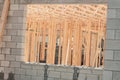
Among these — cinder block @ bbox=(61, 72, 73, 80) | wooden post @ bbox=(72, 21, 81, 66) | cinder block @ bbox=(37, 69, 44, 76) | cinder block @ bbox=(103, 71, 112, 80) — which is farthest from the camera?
wooden post @ bbox=(72, 21, 81, 66)

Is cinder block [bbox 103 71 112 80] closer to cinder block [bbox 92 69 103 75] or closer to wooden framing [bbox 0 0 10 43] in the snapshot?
cinder block [bbox 92 69 103 75]

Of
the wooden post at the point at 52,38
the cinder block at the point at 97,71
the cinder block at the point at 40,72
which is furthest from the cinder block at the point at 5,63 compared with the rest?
the wooden post at the point at 52,38

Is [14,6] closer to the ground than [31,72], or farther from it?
farther from it

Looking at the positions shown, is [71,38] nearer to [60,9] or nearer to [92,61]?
[92,61]

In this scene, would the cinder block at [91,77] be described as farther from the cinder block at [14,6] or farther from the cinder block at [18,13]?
the cinder block at [14,6]

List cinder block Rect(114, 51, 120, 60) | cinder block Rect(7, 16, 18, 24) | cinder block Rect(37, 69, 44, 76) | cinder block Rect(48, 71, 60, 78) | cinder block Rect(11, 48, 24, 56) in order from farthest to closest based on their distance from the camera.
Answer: cinder block Rect(7, 16, 18, 24)
cinder block Rect(11, 48, 24, 56)
cinder block Rect(37, 69, 44, 76)
cinder block Rect(48, 71, 60, 78)
cinder block Rect(114, 51, 120, 60)

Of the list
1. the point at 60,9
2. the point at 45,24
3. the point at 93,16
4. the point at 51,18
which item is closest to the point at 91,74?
the point at 60,9

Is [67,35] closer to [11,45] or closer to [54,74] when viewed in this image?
[11,45]

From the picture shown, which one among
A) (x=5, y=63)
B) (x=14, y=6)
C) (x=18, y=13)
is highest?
(x=14, y=6)

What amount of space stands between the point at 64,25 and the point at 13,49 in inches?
228

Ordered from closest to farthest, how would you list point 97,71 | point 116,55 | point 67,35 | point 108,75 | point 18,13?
point 108,75 → point 116,55 → point 97,71 → point 18,13 → point 67,35

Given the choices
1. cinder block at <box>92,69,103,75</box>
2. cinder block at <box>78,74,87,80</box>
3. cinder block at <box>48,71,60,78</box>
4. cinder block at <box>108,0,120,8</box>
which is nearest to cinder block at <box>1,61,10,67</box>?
cinder block at <box>48,71,60,78</box>

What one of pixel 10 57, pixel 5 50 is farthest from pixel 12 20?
pixel 10 57

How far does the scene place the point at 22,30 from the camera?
9.88m
